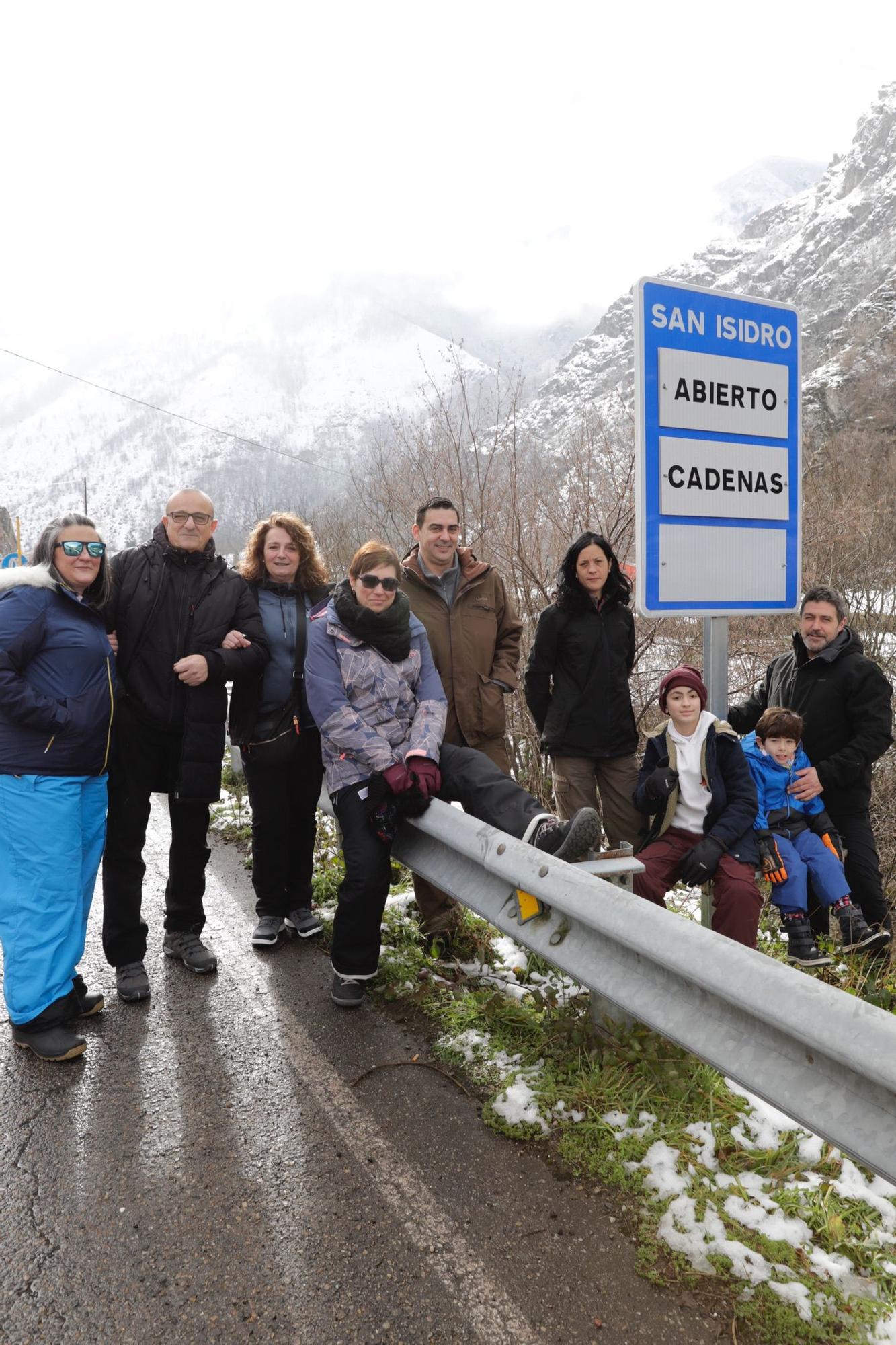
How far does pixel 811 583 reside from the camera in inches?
440

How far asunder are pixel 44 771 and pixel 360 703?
135cm

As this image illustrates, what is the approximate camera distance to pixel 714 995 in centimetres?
202

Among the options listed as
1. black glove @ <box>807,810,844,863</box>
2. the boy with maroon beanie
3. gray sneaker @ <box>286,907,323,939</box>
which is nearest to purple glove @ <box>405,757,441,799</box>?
the boy with maroon beanie

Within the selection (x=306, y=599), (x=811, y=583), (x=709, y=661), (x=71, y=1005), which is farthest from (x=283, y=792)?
(x=811, y=583)

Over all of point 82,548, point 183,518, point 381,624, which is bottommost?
point 381,624

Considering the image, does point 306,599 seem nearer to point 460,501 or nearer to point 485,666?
point 485,666

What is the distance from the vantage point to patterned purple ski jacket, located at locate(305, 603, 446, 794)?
3637 millimetres

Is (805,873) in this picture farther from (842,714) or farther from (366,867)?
(366,867)

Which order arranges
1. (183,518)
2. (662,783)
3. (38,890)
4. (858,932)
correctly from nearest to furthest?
(38,890)
(662,783)
(183,518)
(858,932)

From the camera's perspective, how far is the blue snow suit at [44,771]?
3.31m

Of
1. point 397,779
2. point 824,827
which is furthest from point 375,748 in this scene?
point 824,827

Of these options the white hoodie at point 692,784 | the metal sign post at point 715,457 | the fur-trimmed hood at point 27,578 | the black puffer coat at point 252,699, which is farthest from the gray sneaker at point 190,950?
the metal sign post at point 715,457

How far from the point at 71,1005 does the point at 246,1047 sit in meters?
0.80

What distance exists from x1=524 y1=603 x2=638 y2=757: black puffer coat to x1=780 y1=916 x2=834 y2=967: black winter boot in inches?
46.0
